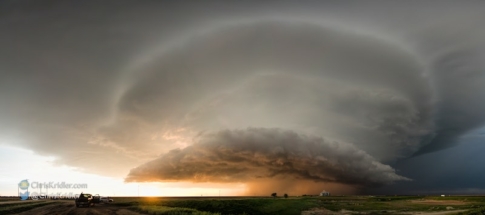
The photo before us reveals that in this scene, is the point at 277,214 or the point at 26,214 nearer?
the point at 26,214

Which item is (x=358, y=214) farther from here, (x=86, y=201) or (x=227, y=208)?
(x=86, y=201)


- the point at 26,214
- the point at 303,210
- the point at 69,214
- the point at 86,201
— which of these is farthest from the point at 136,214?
the point at 303,210

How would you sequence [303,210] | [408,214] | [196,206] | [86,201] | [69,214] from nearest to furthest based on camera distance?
[69,214] < [408,214] < [86,201] < [303,210] < [196,206]

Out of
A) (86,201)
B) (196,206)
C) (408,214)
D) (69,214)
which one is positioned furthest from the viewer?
(196,206)

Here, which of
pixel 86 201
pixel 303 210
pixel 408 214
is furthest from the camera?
pixel 303 210

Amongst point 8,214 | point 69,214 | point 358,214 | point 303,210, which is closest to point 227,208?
point 303,210

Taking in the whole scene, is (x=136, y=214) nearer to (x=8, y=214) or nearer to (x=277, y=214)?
(x=8, y=214)

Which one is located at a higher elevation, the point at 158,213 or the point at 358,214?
the point at 158,213

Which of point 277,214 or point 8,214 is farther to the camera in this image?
point 277,214

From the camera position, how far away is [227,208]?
93188 millimetres

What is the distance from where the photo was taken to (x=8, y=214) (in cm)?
6278

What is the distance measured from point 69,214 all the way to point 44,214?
16.4ft

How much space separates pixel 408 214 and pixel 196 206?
55500mm

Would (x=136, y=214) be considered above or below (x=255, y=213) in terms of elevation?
above
